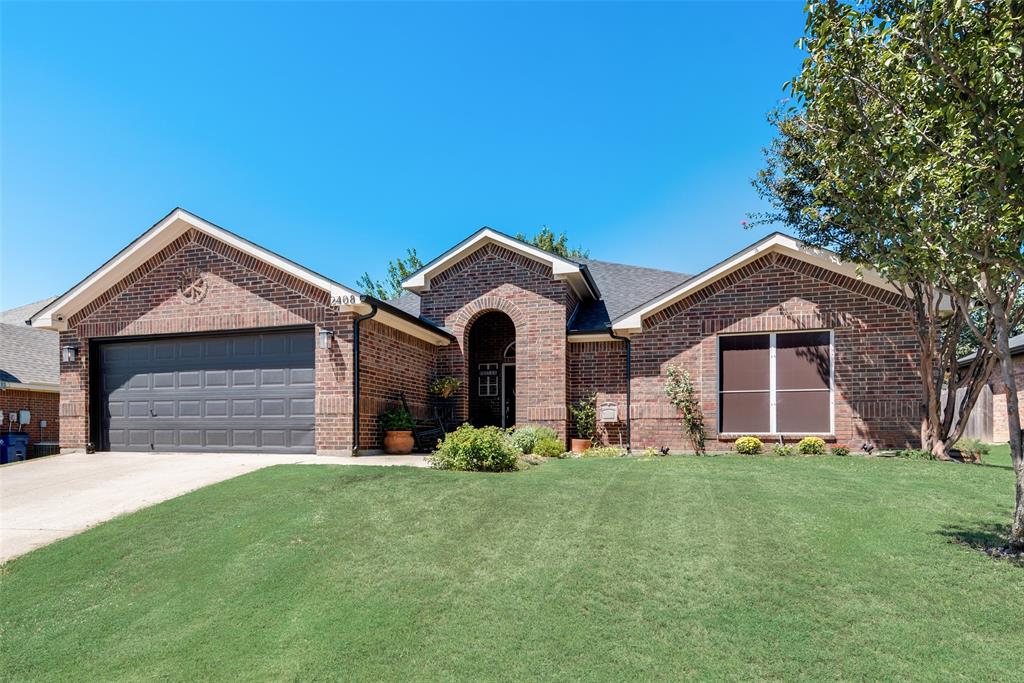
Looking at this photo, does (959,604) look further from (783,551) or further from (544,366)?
(544,366)

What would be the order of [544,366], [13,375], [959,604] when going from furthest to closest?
[13,375], [544,366], [959,604]

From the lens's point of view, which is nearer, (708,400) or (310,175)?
(708,400)

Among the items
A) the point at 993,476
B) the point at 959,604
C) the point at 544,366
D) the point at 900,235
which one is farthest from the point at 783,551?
the point at 544,366

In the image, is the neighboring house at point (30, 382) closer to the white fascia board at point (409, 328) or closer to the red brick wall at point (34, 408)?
the red brick wall at point (34, 408)

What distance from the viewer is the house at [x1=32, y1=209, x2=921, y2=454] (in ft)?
38.5

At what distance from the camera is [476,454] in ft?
31.2

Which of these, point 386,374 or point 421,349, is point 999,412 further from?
point 386,374

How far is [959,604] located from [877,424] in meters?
7.95

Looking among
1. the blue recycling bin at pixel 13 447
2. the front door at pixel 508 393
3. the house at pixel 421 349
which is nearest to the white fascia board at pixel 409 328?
the house at pixel 421 349

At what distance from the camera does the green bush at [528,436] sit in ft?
39.9

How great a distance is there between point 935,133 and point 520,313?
9329mm

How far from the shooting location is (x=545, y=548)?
5.85m

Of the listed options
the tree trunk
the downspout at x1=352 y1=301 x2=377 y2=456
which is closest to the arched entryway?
the downspout at x1=352 y1=301 x2=377 y2=456

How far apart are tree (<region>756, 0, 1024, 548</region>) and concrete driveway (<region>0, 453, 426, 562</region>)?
7.88 metres
